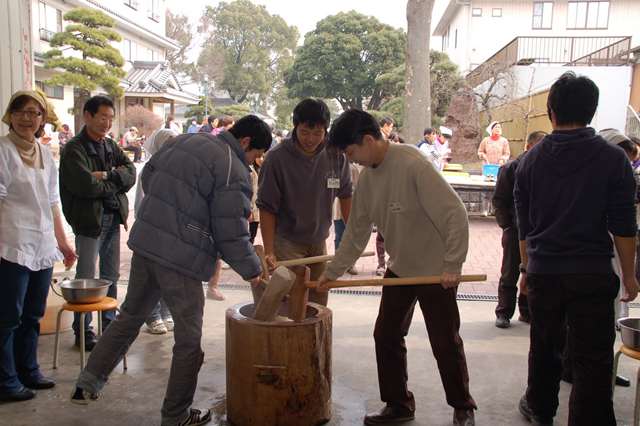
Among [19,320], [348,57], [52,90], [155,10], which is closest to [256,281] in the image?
[19,320]

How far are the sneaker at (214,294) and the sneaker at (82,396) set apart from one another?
8.31 ft

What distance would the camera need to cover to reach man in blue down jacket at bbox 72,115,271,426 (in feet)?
9.59

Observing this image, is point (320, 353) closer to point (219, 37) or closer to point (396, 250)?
point (396, 250)

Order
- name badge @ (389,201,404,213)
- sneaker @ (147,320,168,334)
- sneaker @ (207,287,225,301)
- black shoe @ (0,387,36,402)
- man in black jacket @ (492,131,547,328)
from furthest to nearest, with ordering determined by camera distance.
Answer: sneaker @ (207,287,225,301) → man in black jacket @ (492,131,547,328) → sneaker @ (147,320,168,334) → black shoe @ (0,387,36,402) → name badge @ (389,201,404,213)

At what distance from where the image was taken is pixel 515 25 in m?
26.9

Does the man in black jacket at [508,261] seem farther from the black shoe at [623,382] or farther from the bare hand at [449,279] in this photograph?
the bare hand at [449,279]

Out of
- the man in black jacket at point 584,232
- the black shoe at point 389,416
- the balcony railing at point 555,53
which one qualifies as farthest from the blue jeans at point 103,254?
the balcony railing at point 555,53

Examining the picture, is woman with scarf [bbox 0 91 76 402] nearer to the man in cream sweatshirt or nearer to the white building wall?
the man in cream sweatshirt

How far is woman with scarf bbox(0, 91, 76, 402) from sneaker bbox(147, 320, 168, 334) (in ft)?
3.78

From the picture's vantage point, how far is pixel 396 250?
309 centimetres

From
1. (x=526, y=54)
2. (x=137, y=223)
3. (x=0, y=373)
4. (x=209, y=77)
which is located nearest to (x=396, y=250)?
(x=137, y=223)

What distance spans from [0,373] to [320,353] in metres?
1.81

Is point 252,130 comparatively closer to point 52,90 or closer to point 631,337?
point 631,337

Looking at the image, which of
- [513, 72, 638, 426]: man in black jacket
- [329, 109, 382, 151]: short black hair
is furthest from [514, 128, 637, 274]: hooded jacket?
[329, 109, 382, 151]: short black hair
